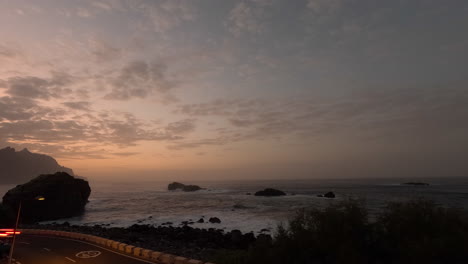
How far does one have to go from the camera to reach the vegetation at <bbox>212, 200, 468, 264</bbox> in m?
15.7

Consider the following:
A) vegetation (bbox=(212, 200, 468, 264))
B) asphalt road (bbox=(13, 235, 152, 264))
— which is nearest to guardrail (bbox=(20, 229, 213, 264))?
asphalt road (bbox=(13, 235, 152, 264))

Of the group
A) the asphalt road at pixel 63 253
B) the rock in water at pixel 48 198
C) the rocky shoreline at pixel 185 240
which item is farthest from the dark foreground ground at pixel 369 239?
the rock in water at pixel 48 198

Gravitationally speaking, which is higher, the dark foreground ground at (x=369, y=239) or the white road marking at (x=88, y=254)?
the dark foreground ground at (x=369, y=239)

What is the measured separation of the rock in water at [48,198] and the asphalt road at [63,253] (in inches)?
1390

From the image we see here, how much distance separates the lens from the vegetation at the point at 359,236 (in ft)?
51.4

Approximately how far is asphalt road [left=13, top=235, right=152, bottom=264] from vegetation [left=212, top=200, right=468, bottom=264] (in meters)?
9.54

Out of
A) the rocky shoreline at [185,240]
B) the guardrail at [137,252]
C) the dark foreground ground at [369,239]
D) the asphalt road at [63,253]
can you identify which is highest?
the dark foreground ground at [369,239]

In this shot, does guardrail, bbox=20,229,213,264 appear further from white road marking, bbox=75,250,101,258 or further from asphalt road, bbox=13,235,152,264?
white road marking, bbox=75,250,101,258

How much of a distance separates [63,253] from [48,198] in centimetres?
5020

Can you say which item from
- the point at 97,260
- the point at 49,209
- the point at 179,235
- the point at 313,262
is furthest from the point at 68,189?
the point at 313,262

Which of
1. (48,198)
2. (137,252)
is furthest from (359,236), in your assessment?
(48,198)

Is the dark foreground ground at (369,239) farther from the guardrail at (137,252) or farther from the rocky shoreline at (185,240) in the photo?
the rocky shoreline at (185,240)

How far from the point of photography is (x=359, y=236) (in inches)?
672

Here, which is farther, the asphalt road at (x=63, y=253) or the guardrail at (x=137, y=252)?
the asphalt road at (x=63, y=253)
